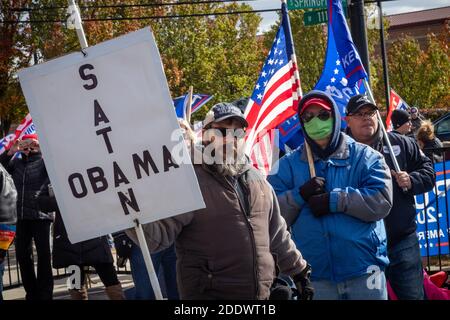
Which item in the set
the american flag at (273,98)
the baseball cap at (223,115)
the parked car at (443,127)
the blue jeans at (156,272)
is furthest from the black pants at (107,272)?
the parked car at (443,127)

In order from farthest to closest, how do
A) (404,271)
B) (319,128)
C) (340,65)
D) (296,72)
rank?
(340,65)
(296,72)
(404,271)
(319,128)

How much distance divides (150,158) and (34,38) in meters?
17.8

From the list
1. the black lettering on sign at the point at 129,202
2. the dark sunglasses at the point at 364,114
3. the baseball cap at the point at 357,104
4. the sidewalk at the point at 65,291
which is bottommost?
the sidewalk at the point at 65,291

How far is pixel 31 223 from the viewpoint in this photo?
7.91 metres

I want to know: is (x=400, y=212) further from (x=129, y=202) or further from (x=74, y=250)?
(x=74, y=250)

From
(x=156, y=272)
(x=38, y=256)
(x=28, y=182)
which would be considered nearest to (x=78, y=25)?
(x=156, y=272)

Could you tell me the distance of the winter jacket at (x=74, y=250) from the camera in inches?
280

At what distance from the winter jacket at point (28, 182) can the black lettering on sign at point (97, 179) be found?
168 inches

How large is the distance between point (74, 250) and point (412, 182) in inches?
124

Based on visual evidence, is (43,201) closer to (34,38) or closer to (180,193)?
(180,193)

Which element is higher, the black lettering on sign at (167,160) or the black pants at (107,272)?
the black lettering on sign at (167,160)

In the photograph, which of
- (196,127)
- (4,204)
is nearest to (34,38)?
(196,127)

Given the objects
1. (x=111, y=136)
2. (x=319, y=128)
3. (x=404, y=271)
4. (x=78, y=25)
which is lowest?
(x=404, y=271)

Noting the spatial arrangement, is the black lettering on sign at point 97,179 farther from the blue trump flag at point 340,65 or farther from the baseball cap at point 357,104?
the blue trump flag at point 340,65
